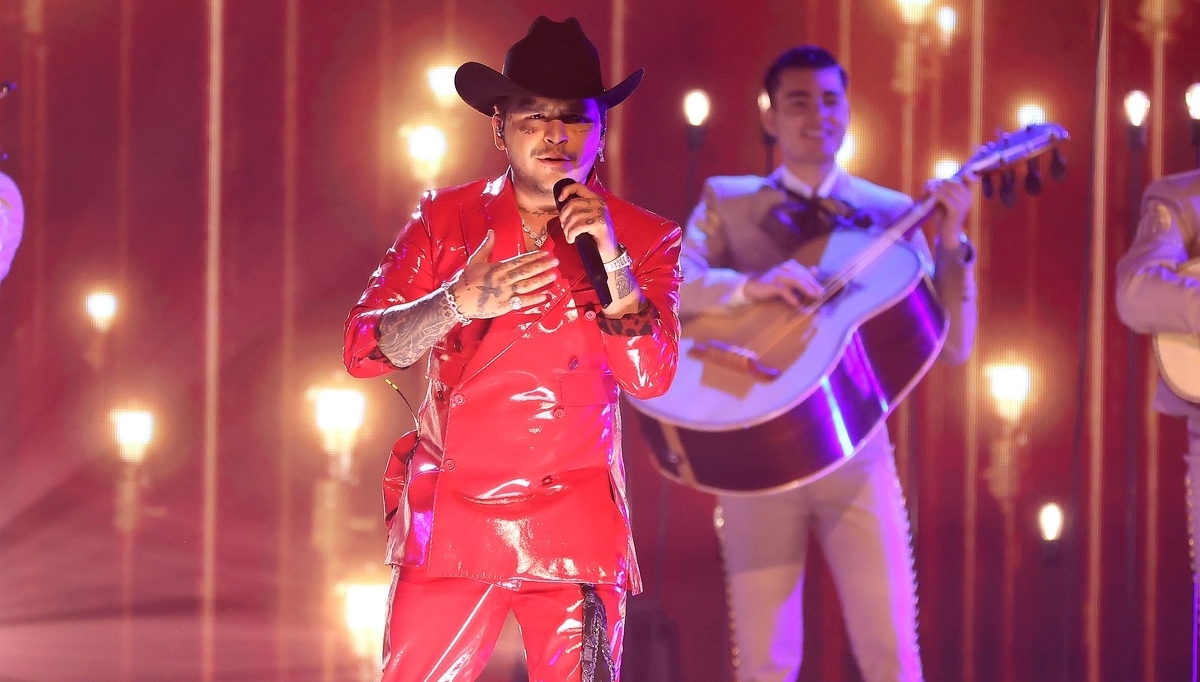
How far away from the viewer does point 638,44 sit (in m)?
4.46

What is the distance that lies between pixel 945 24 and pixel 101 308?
3.14 m

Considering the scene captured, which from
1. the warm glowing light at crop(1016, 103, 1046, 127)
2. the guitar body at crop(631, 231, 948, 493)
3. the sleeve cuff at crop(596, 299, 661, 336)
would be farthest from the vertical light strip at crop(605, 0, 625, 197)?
the sleeve cuff at crop(596, 299, 661, 336)

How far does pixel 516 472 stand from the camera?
85.0 inches

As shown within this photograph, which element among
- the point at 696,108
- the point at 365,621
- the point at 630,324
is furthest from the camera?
the point at 696,108

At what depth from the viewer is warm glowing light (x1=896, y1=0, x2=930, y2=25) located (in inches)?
183

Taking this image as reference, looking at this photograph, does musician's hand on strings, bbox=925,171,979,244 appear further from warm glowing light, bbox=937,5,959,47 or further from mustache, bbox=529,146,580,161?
mustache, bbox=529,146,580,161

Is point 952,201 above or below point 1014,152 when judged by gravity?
below

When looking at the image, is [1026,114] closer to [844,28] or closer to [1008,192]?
[844,28]

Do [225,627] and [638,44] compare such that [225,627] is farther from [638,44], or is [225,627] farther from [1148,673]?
[1148,673]

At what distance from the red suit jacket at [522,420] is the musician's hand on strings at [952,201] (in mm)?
1642

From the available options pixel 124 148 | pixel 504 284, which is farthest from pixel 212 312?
pixel 504 284

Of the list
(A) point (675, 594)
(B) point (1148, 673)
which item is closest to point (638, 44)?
(A) point (675, 594)

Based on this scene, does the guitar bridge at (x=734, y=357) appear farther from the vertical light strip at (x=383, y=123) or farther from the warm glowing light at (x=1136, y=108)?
the warm glowing light at (x=1136, y=108)

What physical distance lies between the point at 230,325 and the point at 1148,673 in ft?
12.1
